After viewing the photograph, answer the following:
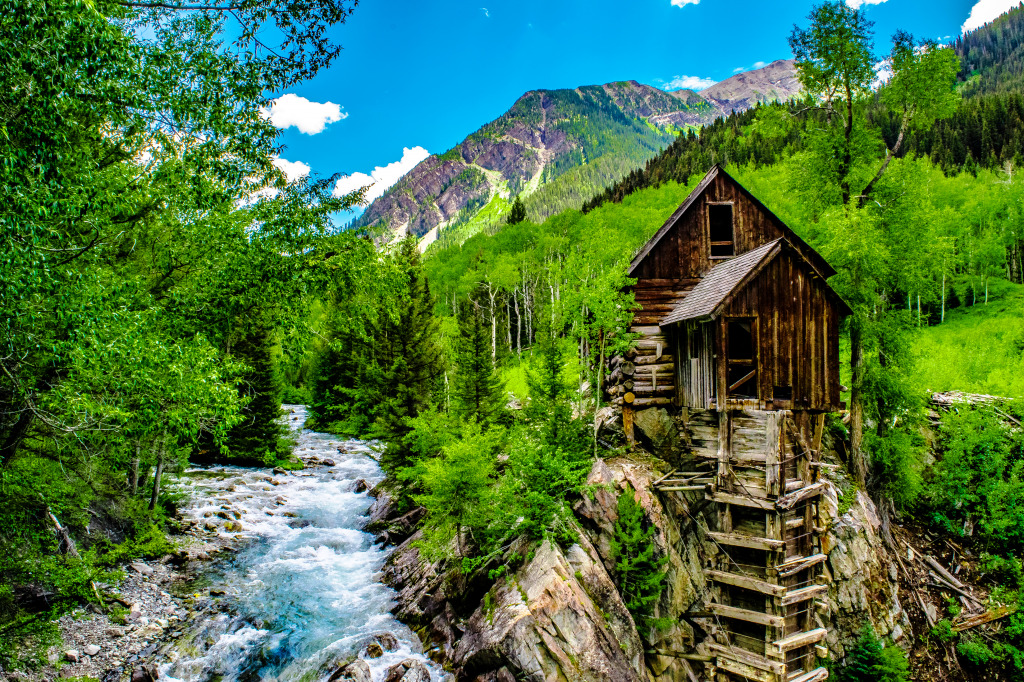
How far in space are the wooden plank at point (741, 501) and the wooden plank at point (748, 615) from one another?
9.07 ft

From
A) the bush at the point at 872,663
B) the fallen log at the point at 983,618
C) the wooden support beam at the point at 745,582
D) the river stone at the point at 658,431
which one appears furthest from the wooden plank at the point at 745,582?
the fallen log at the point at 983,618

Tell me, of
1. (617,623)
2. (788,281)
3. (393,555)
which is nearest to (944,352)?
(788,281)

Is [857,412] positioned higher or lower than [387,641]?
higher

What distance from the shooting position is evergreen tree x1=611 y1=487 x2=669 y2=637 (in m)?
12.9

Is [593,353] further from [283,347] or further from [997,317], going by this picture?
[997,317]

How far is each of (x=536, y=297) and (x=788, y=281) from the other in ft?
148

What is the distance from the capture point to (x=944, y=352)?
82.1 feet

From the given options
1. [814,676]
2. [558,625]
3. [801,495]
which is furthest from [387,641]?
[801,495]

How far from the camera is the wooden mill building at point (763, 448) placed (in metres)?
13.2

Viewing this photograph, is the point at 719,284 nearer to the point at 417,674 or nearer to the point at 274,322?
the point at 274,322

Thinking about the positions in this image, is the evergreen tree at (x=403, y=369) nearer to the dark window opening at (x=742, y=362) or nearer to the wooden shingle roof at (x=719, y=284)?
the wooden shingle roof at (x=719, y=284)

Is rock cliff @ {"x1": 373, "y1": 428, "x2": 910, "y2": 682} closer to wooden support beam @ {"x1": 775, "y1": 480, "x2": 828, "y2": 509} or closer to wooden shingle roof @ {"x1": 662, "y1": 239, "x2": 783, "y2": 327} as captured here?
wooden support beam @ {"x1": 775, "y1": 480, "x2": 828, "y2": 509}

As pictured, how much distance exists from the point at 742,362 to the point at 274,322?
12.8 metres

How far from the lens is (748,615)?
13148 millimetres
